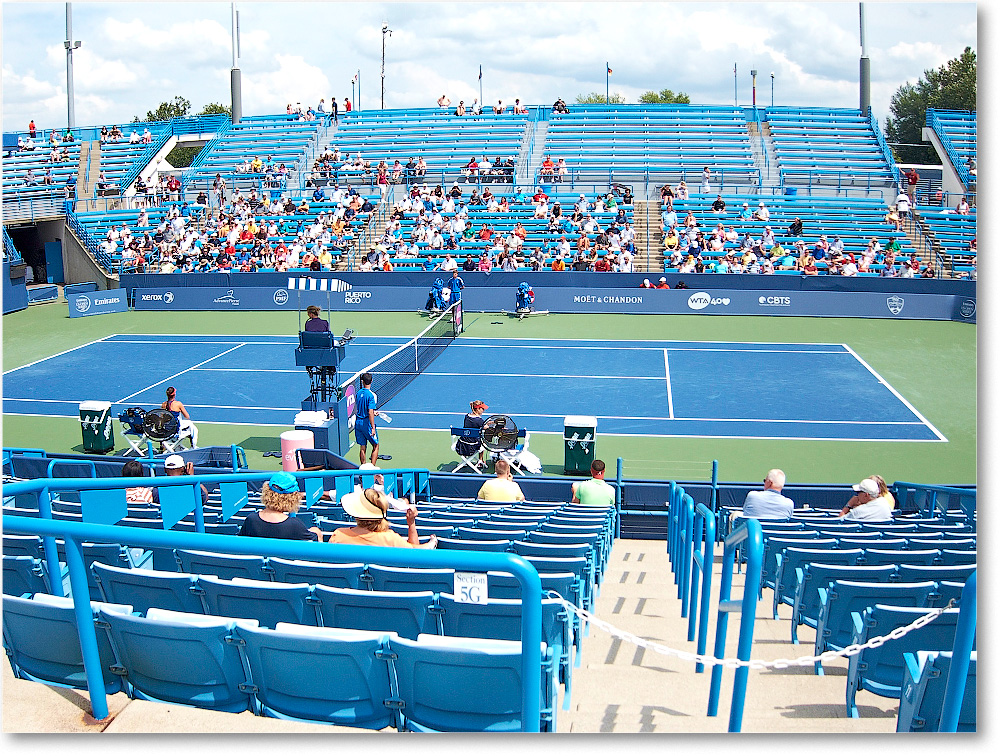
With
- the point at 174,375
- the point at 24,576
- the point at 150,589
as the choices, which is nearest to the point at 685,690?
the point at 150,589

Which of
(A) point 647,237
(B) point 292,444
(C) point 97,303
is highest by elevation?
(A) point 647,237

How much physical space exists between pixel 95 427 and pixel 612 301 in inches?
742

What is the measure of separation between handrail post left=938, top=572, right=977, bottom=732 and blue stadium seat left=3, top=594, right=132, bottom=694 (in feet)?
12.8

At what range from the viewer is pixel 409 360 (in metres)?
22.8

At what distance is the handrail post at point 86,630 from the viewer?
4570 mm

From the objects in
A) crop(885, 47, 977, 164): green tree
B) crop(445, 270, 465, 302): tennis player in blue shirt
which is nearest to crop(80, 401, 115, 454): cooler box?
crop(445, 270, 465, 302): tennis player in blue shirt

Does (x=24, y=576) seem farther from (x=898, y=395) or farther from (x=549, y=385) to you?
(x=898, y=395)

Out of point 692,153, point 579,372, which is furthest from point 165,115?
point 579,372

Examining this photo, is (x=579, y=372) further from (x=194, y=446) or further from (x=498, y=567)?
(x=498, y=567)

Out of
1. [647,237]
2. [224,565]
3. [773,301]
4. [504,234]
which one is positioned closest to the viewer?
[224,565]

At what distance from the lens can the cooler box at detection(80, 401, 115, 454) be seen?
1680cm

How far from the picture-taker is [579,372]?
2302 cm

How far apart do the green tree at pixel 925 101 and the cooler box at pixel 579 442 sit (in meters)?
67.3

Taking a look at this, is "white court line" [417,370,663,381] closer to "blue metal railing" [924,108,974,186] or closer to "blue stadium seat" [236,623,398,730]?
"blue stadium seat" [236,623,398,730]
